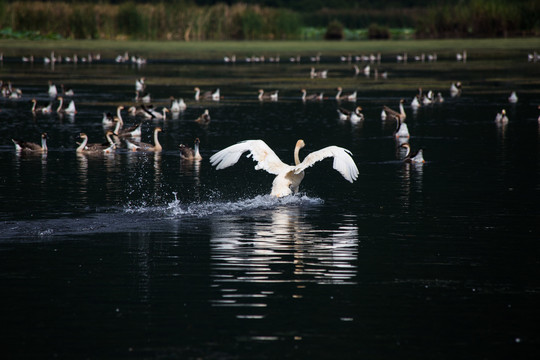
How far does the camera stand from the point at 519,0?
93.4 metres

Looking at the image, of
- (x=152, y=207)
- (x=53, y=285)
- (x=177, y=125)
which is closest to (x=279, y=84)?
(x=177, y=125)

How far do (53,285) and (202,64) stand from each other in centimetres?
6010

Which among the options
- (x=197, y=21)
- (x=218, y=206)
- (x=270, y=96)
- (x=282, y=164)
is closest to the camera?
(x=218, y=206)

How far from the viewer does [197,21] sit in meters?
92.8

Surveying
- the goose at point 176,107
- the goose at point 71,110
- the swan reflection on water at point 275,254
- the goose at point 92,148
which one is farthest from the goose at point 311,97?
the swan reflection on water at point 275,254

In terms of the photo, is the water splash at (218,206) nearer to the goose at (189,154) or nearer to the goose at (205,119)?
the goose at (189,154)

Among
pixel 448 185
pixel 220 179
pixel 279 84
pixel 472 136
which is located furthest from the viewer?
pixel 279 84

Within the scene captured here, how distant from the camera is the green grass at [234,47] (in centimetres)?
7975

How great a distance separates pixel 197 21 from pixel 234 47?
10119 millimetres

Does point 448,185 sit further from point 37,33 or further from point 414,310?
point 37,33

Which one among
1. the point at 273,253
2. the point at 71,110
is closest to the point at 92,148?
the point at 71,110

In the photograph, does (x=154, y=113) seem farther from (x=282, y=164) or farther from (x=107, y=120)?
(x=282, y=164)

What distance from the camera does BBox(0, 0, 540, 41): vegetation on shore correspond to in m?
89.6

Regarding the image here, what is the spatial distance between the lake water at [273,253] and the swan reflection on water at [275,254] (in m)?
0.04
